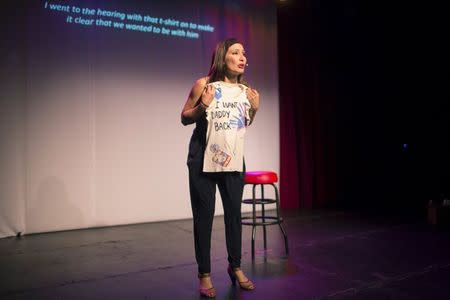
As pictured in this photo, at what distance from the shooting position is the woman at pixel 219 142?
6.67 ft

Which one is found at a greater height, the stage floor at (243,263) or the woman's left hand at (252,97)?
the woman's left hand at (252,97)

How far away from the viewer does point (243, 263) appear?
2.81 meters

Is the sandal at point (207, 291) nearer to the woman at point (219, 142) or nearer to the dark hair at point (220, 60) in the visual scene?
the woman at point (219, 142)

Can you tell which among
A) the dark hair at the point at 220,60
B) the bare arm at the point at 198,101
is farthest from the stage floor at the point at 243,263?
the dark hair at the point at 220,60

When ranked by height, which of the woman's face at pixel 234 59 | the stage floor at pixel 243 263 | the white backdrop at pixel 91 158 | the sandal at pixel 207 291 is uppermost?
the woman's face at pixel 234 59

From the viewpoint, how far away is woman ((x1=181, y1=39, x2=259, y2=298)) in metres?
2.03

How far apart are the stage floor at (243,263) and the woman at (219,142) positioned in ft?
1.13

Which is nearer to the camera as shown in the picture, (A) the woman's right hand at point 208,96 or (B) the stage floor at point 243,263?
(A) the woman's right hand at point 208,96

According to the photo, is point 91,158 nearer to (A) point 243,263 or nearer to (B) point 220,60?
(A) point 243,263

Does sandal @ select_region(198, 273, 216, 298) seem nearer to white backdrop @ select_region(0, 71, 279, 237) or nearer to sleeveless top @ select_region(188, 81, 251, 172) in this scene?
sleeveless top @ select_region(188, 81, 251, 172)
